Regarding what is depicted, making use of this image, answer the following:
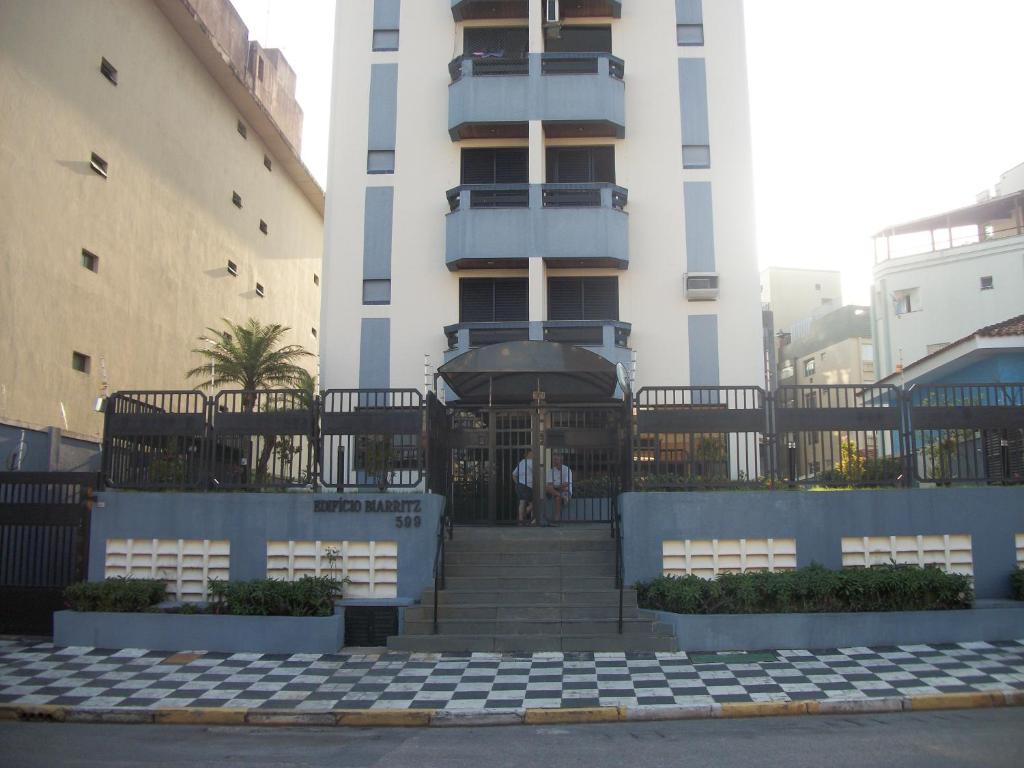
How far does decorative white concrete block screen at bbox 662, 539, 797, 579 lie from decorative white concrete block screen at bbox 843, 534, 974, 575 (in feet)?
2.87

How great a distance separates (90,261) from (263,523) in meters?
11.9

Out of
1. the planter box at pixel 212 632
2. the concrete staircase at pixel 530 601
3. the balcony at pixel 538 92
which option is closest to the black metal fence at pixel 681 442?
the concrete staircase at pixel 530 601

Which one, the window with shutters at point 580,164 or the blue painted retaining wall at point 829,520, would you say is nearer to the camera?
the blue painted retaining wall at point 829,520

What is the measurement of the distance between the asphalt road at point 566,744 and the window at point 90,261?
14.9 metres

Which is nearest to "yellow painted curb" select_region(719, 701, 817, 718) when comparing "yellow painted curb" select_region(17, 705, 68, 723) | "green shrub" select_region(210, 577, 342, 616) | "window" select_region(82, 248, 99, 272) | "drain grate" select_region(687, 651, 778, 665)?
"drain grate" select_region(687, 651, 778, 665)

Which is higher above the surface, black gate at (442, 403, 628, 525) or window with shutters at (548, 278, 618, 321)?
window with shutters at (548, 278, 618, 321)

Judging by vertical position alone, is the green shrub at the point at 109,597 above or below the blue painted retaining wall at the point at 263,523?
below

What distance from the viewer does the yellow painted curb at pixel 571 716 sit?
964cm

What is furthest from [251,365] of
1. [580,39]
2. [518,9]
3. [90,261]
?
[580,39]

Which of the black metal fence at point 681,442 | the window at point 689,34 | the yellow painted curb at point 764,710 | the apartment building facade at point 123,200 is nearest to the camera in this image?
the yellow painted curb at point 764,710

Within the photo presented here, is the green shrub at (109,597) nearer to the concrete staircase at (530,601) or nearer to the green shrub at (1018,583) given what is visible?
the concrete staircase at (530,601)

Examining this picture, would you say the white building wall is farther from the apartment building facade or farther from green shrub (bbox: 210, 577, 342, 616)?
green shrub (bbox: 210, 577, 342, 616)

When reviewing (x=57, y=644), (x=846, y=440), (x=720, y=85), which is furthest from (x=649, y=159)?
(x=57, y=644)

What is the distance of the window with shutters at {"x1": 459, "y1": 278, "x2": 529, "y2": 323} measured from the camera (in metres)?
22.9
